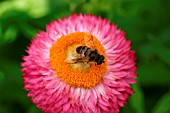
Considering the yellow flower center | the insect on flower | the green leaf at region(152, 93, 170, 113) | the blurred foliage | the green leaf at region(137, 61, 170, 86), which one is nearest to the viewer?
the insect on flower

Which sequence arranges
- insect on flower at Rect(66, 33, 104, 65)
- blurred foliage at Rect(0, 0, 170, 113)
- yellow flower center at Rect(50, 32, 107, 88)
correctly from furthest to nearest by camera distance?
1. blurred foliage at Rect(0, 0, 170, 113)
2. yellow flower center at Rect(50, 32, 107, 88)
3. insect on flower at Rect(66, 33, 104, 65)

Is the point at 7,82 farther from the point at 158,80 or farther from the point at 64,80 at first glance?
the point at 158,80

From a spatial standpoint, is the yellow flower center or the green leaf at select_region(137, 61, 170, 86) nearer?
the yellow flower center

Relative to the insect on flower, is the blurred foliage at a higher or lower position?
higher

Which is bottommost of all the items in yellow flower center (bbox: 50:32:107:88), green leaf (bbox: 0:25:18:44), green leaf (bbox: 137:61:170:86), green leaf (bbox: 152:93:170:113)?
green leaf (bbox: 152:93:170:113)

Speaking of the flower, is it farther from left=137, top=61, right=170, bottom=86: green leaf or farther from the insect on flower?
left=137, top=61, right=170, bottom=86: green leaf

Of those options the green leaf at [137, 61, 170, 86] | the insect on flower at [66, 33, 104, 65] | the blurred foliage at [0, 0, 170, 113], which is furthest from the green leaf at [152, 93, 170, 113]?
the insect on flower at [66, 33, 104, 65]

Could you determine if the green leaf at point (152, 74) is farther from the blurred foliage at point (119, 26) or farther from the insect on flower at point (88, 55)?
the insect on flower at point (88, 55)
